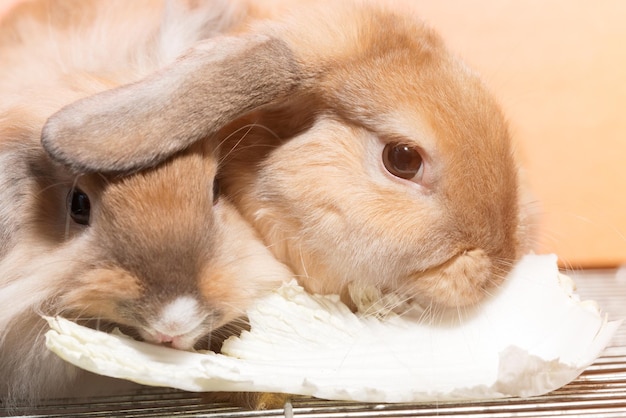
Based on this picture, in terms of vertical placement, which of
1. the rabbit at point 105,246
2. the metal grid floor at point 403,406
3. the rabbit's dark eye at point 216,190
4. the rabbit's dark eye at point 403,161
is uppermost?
the rabbit's dark eye at point 403,161

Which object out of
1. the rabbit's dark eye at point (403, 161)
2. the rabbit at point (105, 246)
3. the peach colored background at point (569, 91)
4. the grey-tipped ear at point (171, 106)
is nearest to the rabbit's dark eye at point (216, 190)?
the rabbit at point (105, 246)

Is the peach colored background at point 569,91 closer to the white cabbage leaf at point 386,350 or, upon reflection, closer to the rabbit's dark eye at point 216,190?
the white cabbage leaf at point 386,350

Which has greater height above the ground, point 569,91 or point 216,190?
point 569,91

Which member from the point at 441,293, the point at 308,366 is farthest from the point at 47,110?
the point at 441,293

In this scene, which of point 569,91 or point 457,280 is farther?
point 569,91

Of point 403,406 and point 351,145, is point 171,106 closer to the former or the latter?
point 351,145

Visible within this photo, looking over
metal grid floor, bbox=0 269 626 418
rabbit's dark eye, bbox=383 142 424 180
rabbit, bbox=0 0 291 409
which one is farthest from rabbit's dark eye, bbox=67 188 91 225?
rabbit's dark eye, bbox=383 142 424 180

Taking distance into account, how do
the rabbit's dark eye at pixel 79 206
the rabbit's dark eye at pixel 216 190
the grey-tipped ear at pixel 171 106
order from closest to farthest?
the grey-tipped ear at pixel 171 106 → the rabbit's dark eye at pixel 79 206 → the rabbit's dark eye at pixel 216 190

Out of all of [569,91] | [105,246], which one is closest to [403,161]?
[105,246]
